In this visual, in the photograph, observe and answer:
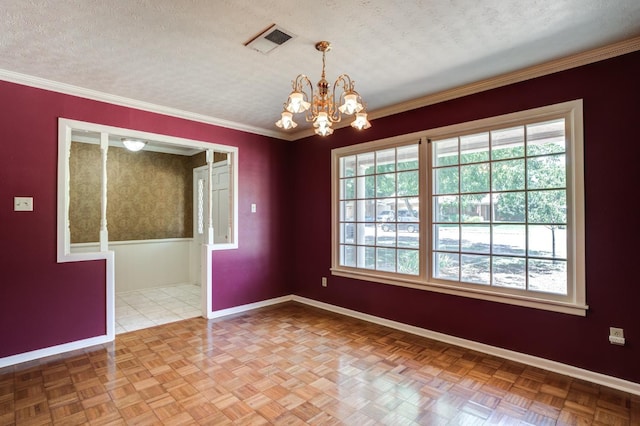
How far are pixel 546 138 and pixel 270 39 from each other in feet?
7.68

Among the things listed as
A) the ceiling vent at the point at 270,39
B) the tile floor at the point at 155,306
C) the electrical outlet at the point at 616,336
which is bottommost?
the tile floor at the point at 155,306

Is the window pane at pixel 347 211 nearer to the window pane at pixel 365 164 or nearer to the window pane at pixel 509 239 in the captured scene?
the window pane at pixel 365 164

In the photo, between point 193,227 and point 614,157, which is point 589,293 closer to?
point 614,157

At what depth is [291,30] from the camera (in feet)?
7.16

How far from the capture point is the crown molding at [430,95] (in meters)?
2.44

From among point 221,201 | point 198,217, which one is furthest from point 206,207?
point 221,201

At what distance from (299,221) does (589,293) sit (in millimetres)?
3399

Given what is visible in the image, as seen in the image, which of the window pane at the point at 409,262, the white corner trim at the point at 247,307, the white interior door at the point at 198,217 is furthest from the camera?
the white interior door at the point at 198,217

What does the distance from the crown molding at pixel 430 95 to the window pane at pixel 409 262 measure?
1.57 meters

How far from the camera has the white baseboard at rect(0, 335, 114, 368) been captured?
2.81 m

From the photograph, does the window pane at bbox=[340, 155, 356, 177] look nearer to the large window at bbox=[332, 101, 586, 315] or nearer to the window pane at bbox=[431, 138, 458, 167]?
the large window at bbox=[332, 101, 586, 315]

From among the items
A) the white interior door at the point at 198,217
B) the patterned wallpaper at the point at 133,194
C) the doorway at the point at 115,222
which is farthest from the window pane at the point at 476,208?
the patterned wallpaper at the point at 133,194

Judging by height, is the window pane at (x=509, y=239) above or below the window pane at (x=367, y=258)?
above

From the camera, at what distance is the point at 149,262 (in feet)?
18.4
